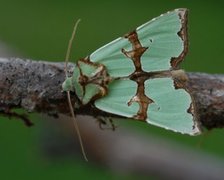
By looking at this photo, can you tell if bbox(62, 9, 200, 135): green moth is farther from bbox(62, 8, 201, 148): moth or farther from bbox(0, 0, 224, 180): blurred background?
bbox(0, 0, 224, 180): blurred background

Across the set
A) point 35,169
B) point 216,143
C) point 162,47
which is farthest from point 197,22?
point 162,47

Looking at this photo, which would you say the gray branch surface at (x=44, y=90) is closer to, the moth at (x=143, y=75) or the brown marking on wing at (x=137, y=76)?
the moth at (x=143, y=75)

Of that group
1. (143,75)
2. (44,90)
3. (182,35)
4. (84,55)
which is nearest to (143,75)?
(143,75)

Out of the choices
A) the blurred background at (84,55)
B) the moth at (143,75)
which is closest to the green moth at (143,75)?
the moth at (143,75)

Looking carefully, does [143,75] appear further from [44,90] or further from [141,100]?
[44,90]

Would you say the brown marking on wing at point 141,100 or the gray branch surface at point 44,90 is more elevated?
the gray branch surface at point 44,90
